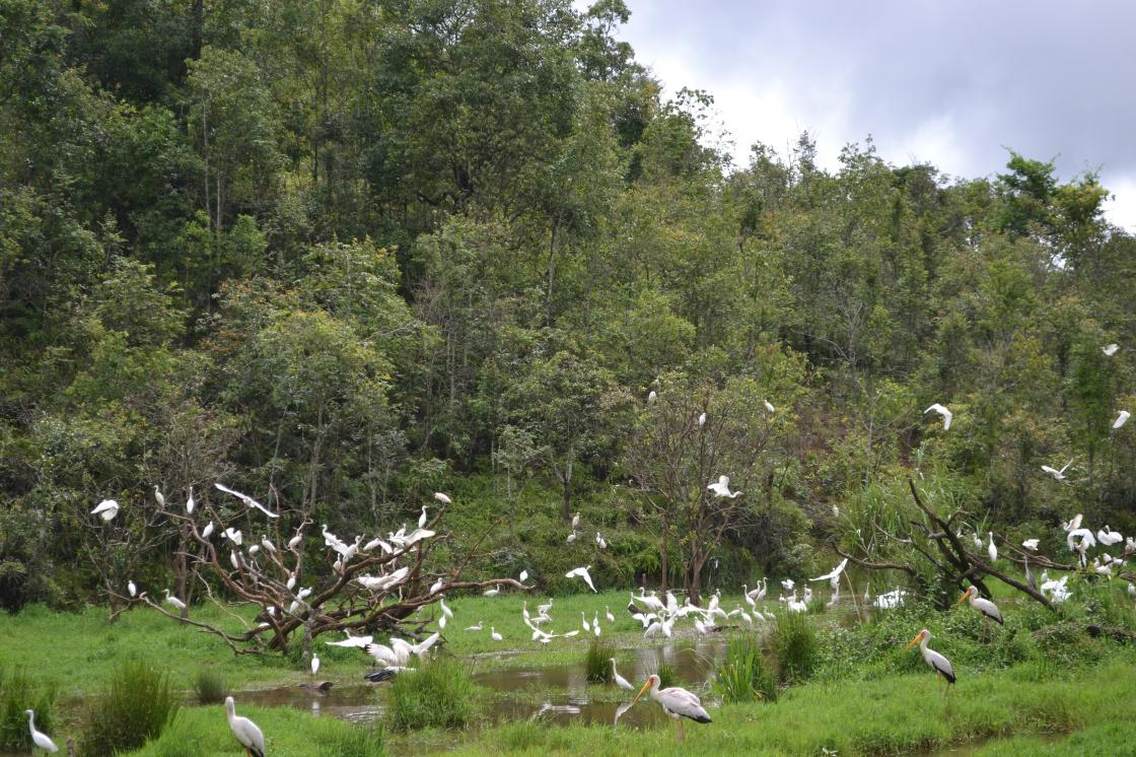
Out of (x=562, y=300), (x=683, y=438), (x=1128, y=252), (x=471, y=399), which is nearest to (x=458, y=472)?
(x=471, y=399)

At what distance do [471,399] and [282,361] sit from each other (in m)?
6.28

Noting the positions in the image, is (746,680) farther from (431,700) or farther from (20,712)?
(20,712)

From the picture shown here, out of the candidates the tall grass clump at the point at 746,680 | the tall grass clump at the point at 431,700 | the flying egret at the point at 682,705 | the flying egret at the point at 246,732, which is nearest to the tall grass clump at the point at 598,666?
the tall grass clump at the point at 746,680

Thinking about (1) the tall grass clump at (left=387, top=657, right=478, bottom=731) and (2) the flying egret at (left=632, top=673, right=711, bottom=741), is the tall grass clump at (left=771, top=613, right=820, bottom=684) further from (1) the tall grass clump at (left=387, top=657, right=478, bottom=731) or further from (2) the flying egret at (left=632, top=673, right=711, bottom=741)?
(1) the tall grass clump at (left=387, top=657, right=478, bottom=731)

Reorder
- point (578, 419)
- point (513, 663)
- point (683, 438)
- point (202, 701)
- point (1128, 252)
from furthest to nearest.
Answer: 1. point (1128, 252)
2. point (578, 419)
3. point (683, 438)
4. point (513, 663)
5. point (202, 701)

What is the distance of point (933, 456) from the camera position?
88.3 ft

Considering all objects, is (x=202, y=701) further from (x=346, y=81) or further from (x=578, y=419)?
(x=346, y=81)

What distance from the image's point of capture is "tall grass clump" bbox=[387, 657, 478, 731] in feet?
34.0

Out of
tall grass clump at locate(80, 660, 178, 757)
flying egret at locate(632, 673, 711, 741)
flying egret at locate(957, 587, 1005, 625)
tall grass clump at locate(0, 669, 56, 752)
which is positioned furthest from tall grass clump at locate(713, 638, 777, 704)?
tall grass clump at locate(0, 669, 56, 752)

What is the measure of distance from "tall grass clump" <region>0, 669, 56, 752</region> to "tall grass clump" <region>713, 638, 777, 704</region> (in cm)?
684

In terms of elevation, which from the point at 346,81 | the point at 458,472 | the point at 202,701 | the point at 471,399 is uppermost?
the point at 346,81

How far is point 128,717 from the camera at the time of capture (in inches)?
346

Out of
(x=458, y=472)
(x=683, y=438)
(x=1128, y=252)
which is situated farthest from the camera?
(x=1128, y=252)

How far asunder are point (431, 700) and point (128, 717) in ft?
9.82
